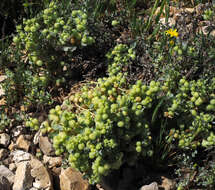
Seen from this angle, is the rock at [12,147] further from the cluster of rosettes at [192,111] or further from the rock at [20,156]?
the cluster of rosettes at [192,111]

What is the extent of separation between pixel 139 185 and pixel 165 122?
0.53 meters

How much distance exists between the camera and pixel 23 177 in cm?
231

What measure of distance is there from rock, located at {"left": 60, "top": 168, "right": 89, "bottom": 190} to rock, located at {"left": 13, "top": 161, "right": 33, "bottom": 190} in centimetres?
25

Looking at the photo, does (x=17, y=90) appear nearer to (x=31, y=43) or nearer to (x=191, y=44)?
(x=31, y=43)

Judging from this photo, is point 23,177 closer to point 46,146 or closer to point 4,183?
point 4,183

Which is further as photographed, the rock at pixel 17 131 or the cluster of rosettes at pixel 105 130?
the rock at pixel 17 131

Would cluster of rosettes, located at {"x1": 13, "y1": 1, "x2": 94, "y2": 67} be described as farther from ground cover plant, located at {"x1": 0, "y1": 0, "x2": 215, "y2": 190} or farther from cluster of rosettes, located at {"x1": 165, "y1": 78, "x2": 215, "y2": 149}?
cluster of rosettes, located at {"x1": 165, "y1": 78, "x2": 215, "y2": 149}

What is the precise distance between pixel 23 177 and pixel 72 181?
0.39 meters

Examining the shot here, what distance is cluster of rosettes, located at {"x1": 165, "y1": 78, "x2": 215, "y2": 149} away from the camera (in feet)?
7.22

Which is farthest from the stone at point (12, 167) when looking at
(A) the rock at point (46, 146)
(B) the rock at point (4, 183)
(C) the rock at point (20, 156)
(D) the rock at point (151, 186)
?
(D) the rock at point (151, 186)

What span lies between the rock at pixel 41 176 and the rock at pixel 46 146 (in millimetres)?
172

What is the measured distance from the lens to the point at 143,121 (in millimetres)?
2195

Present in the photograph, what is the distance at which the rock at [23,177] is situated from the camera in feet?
7.51

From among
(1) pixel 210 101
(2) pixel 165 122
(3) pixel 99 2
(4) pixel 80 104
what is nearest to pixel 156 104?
(2) pixel 165 122
